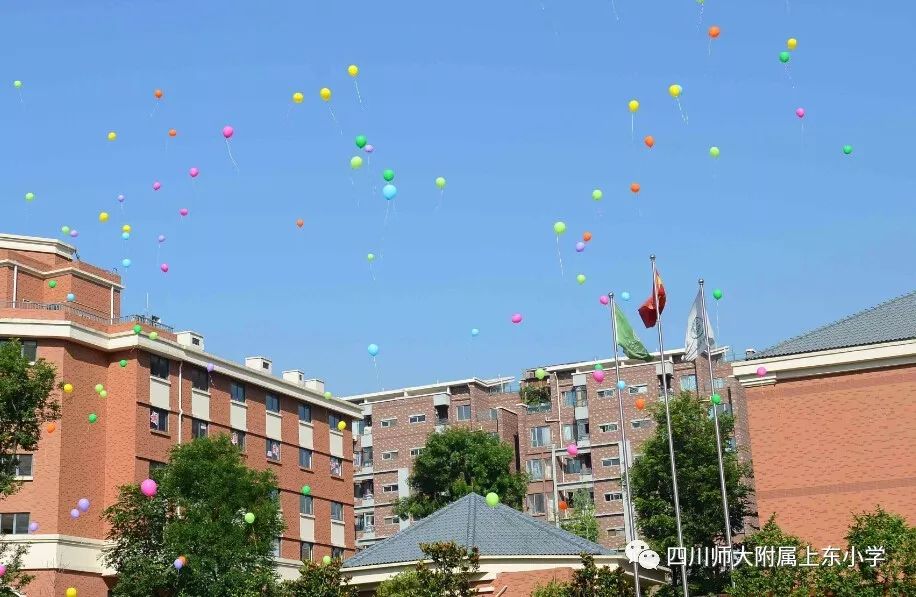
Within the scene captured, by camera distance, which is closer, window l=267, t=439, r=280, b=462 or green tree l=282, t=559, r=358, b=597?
green tree l=282, t=559, r=358, b=597

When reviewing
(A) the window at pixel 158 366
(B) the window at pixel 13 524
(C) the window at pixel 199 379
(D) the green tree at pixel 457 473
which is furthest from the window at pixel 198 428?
(D) the green tree at pixel 457 473

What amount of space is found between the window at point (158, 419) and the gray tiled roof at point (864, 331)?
2072 centimetres

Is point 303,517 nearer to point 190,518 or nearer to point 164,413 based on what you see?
point 164,413

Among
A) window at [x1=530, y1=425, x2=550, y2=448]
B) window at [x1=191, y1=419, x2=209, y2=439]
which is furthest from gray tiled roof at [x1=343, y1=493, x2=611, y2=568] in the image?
window at [x1=530, y1=425, x2=550, y2=448]

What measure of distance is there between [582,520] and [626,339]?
33331 millimetres

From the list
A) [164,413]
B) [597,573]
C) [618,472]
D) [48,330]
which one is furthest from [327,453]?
[597,573]

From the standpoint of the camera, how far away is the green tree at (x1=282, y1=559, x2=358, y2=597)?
2344 cm

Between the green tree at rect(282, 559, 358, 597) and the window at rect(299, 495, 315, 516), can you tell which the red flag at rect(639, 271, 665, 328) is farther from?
the window at rect(299, 495, 315, 516)

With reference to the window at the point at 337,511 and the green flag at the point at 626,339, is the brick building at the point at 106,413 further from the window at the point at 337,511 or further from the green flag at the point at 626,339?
the green flag at the point at 626,339

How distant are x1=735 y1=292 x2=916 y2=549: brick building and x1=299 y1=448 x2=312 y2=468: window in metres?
23.4

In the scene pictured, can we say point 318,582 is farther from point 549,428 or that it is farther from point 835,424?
point 549,428

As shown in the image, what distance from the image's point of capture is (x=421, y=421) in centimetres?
7188

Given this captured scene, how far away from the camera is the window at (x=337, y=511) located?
5234 centimetres

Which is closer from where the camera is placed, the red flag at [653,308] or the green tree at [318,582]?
the green tree at [318,582]
